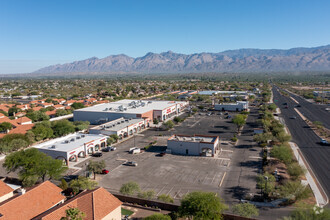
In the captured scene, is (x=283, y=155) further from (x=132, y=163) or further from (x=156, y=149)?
(x=132, y=163)

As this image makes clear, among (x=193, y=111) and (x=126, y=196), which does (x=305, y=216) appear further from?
(x=193, y=111)

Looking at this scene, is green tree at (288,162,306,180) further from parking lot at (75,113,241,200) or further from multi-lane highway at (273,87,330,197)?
parking lot at (75,113,241,200)

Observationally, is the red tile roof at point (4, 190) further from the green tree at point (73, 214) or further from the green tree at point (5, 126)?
the green tree at point (5, 126)

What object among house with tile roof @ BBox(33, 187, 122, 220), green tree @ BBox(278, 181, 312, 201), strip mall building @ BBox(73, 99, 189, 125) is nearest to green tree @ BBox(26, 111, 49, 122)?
strip mall building @ BBox(73, 99, 189, 125)

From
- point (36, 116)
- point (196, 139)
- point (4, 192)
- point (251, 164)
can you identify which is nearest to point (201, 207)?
point (4, 192)

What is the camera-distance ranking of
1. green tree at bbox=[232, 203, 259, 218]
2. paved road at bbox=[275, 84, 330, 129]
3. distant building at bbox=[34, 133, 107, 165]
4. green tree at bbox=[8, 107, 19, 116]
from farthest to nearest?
green tree at bbox=[8, 107, 19, 116]
paved road at bbox=[275, 84, 330, 129]
distant building at bbox=[34, 133, 107, 165]
green tree at bbox=[232, 203, 259, 218]

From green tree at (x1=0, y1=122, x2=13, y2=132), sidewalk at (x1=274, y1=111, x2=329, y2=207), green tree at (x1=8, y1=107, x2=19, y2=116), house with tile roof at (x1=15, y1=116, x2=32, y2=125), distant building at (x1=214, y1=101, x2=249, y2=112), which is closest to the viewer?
sidewalk at (x1=274, y1=111, x2=329, y2=207)
